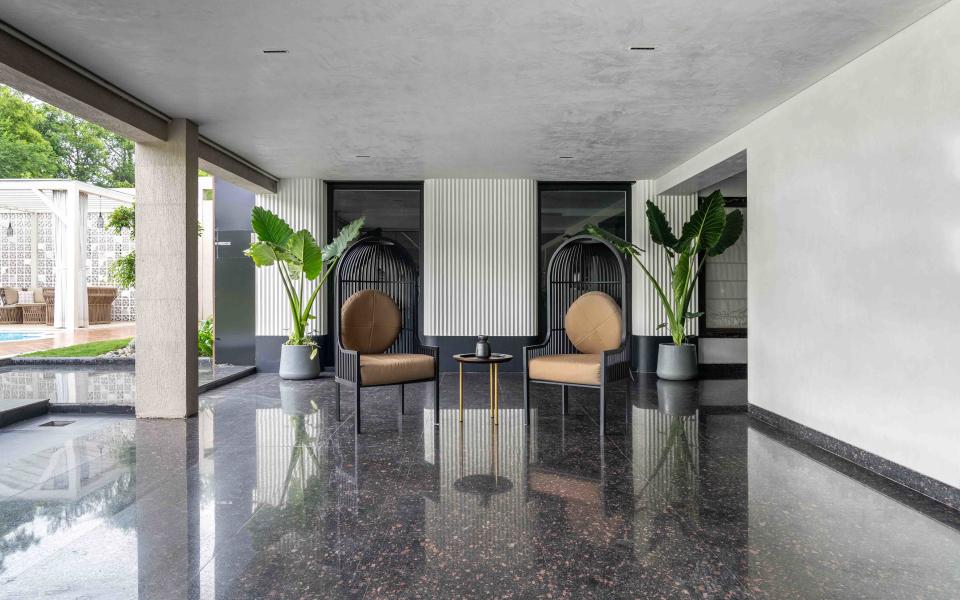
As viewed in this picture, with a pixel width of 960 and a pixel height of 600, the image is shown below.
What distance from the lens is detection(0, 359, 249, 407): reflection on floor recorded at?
530 centimetres

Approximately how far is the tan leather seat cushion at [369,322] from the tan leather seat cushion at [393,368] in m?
0.23

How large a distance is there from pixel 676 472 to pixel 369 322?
2787mm

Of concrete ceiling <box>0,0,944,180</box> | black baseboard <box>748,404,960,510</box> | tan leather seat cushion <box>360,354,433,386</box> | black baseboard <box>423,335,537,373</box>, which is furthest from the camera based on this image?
black baseboard <box>423,335,537,373</box>

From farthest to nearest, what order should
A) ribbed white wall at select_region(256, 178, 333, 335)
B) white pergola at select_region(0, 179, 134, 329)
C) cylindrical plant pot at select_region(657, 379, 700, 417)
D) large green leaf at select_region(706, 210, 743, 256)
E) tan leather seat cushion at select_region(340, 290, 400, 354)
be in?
white pergola at select_region(0, 179, 134, 329) < ribbed white wall at select_region(256, 178, 333, 335) < large green leaf at select_region(706, 210, 743, 256) < cylindrical plant pot at select_region(657, 379, 700, 417) < tan leather seat cushion at select_region(340, 290, 400, 354)

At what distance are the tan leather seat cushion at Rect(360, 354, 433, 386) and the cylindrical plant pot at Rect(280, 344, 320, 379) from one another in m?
2.64

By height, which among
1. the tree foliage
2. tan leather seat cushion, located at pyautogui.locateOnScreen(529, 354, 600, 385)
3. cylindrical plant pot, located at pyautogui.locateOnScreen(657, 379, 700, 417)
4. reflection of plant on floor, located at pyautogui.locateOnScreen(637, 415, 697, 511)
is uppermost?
the tree foliage

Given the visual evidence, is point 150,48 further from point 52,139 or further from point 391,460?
point 52,139

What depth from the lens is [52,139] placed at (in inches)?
816

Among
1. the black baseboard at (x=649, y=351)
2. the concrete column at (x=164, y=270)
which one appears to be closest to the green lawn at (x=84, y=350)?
the concrete column at (x=164, y=270)

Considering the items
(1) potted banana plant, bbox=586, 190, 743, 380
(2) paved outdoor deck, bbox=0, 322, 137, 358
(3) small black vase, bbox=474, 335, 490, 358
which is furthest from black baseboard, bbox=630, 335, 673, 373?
(2) paved outdoor deck, bbox=0, 322, 137, 358

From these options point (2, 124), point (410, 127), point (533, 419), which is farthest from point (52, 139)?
point (533, 419)

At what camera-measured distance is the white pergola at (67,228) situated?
11938 mm

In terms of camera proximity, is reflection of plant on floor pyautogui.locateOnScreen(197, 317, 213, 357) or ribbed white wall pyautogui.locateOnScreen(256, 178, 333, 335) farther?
reflection of plant on floor pyautogui.locateOnScreen(197, 317, 213, 357)

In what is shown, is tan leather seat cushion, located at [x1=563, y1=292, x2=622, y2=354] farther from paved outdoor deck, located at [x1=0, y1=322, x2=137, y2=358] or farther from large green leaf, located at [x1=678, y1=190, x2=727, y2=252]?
paved outdoor deck, located at [x1=0, y1=322, x2=137, y2=358]
